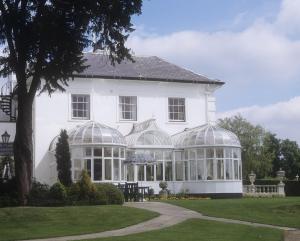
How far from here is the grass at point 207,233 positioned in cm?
1612

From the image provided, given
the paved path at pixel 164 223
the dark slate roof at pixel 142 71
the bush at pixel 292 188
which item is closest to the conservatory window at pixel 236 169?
the dark slate roof at pixel 142 71

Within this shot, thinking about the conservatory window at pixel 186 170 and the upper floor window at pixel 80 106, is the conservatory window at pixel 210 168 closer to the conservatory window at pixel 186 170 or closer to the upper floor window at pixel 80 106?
the conservatory window at pixel 186 170

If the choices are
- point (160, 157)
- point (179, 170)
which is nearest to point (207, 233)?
point (160, 157)

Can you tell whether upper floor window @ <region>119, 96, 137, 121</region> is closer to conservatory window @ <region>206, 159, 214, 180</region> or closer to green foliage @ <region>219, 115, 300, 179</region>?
conservatory window @ <region>206, 159, 214, 180</region>

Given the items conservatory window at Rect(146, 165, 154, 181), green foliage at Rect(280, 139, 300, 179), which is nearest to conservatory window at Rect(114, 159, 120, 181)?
conservatory window at Rect(146, 165, 154, 181)

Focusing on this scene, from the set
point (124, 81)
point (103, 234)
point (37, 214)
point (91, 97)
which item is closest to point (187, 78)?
point (124, 81)

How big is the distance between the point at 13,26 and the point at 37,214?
23.6 ft

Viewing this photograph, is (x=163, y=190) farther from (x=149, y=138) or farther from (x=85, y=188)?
(x=85, y=188)

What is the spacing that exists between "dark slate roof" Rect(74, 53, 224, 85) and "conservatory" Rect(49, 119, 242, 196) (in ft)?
12.3

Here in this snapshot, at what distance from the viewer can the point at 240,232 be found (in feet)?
58.3

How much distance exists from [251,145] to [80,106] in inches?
1072

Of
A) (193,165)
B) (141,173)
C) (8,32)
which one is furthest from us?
(193,165)

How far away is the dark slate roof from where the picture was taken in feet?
131

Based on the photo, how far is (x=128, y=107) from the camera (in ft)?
134
